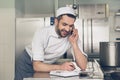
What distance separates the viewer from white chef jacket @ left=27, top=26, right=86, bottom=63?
1712mm

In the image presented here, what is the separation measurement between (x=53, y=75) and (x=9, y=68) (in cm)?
193

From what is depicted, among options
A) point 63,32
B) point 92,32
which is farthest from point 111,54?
point 92,32

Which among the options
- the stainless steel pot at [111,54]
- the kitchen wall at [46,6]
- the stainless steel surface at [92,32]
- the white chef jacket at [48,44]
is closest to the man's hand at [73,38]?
the white chef jacket at [48,44]

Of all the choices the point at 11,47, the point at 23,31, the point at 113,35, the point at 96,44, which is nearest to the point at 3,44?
the point at 11,47

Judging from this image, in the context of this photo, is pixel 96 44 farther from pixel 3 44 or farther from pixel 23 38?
pixel 3 44

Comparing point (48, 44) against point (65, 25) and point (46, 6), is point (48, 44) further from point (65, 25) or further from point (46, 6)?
point (46, 6)

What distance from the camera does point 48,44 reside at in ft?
5.87

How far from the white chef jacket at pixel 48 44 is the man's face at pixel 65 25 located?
10 centimetres

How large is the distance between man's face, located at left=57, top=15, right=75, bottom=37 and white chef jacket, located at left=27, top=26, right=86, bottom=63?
0.34 feet

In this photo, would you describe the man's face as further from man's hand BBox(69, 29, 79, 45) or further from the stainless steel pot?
the stainless steel pot

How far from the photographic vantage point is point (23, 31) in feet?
10.6

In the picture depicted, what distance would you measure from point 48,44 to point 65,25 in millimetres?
223

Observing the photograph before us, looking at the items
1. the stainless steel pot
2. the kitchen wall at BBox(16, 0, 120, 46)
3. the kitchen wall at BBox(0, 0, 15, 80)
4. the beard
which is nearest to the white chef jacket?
the beard

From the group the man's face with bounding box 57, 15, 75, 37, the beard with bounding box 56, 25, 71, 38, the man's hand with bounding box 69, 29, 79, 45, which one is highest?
the man's face with bounding box 57, 15, 75, 37
